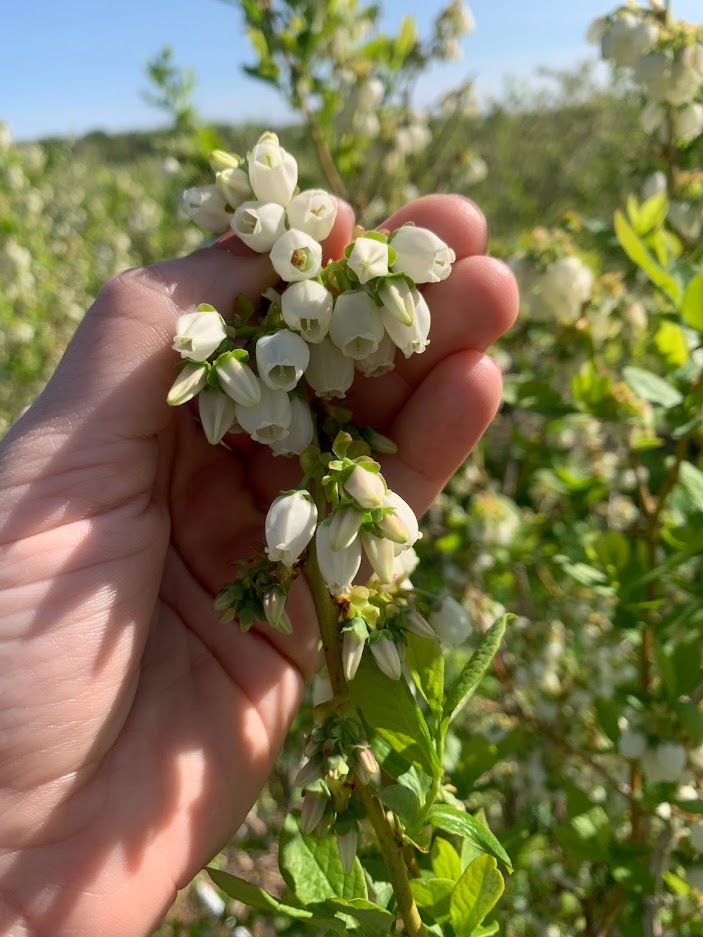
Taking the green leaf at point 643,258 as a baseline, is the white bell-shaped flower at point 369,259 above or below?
below

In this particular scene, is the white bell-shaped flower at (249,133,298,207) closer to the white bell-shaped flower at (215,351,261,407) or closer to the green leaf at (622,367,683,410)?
the white bell-shaped flower at (215,351,261,407)

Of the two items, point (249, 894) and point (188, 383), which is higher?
point (188, 383)

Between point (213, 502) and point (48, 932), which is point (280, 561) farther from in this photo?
point (48, 932)

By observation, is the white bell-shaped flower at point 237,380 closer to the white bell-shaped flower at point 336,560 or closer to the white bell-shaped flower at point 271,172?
the white bell-shaped flower at point 336,560

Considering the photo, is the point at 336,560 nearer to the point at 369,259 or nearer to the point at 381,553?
the point at 381,553

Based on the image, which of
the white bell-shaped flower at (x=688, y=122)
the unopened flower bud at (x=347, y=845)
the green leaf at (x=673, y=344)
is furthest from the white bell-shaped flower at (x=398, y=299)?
the white bell-shaped flower at (x=688, y=122)

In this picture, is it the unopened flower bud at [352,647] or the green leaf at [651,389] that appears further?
the green leaf at [651,389]

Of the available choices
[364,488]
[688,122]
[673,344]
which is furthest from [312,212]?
[688,122]

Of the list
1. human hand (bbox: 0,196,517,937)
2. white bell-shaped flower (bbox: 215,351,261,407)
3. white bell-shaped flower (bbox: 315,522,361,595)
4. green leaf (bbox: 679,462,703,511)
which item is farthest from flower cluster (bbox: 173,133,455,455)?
green leaf (bbox: 679,462,703,511)
